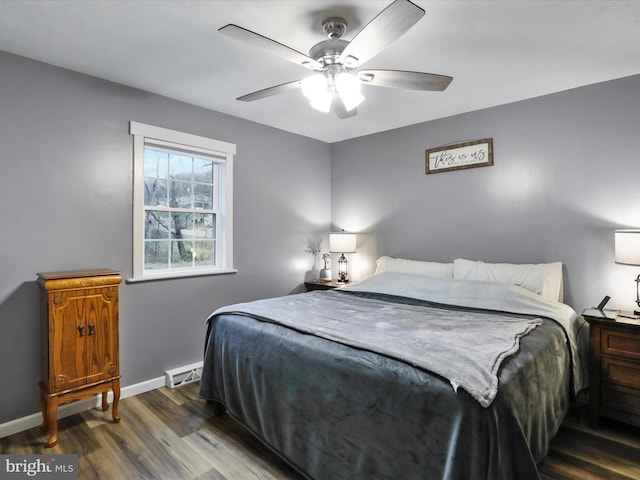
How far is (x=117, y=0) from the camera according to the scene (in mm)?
1803

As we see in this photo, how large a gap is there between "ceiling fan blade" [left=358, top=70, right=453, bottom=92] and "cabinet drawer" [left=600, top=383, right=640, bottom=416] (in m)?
2.23

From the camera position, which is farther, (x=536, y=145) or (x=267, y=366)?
(x=536, y=145)

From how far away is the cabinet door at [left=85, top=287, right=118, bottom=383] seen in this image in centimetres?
233

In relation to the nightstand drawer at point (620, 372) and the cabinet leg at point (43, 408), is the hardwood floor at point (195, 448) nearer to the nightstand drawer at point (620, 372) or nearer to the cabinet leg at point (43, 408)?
the cabinet leg at point (43, 408)

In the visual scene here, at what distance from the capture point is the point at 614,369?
90.4 inches

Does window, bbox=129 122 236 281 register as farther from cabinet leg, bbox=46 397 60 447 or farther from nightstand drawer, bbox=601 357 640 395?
nightstand drawer, bbox=601 357 640 395

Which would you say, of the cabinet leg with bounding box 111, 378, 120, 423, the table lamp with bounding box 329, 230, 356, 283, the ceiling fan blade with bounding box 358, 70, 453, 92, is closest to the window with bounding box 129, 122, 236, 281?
the cabinet leg with bounding box 111, 378, 120, 423

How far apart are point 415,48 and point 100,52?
2.07 metres

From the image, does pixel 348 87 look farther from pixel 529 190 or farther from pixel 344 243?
pixel 344 243

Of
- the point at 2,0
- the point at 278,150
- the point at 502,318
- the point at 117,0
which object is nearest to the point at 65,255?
the point at 2,0

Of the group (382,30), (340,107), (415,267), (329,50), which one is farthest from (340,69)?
(415,267)

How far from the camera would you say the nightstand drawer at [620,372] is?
2.22m

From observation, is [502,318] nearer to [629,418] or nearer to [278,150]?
[629,418]

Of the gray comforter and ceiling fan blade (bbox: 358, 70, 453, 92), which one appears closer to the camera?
the gray comforter
